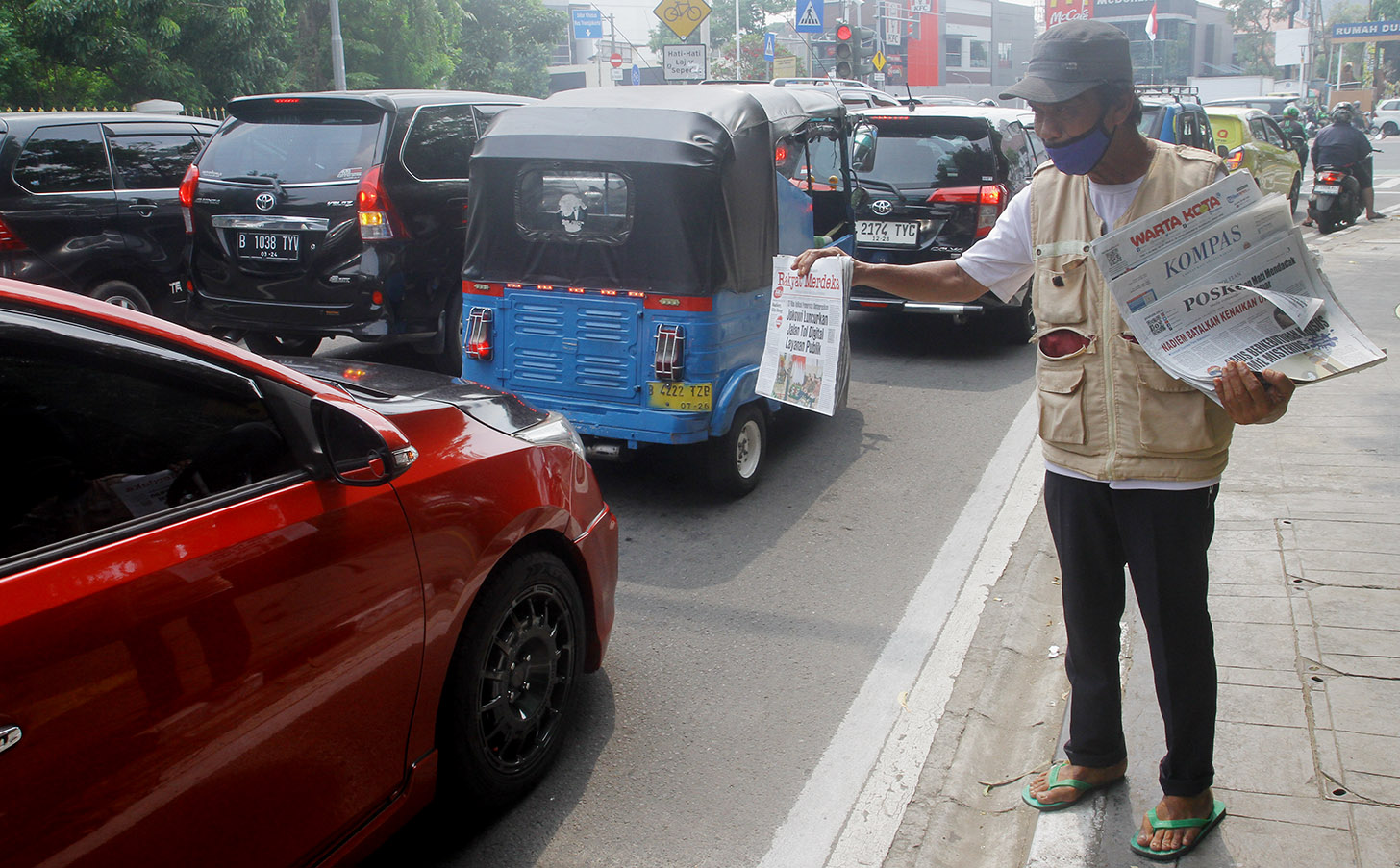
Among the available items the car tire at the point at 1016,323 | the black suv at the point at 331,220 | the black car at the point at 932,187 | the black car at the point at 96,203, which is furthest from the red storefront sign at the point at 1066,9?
the black suv at the point at 331,220

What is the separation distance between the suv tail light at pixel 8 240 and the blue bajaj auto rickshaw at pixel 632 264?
4.01 m

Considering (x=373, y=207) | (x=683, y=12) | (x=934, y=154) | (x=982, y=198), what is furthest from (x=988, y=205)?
(x=683, y=12)

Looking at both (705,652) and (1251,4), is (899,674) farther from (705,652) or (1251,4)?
(1251,4)

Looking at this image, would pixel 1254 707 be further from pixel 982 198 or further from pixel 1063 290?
pixel 982 198

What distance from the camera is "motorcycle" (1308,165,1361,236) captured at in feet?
55.0

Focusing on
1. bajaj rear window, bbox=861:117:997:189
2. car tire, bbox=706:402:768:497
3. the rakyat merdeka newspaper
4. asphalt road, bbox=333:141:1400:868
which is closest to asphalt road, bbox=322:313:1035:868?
asphalt road, bbox=333:141:1400:868

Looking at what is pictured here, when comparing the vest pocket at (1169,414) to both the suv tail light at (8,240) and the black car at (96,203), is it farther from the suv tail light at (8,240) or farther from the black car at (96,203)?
the suv tail light at (8,240)

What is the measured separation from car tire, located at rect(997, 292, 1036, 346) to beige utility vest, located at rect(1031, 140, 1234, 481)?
24.1 ft

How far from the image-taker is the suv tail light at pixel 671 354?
568cm

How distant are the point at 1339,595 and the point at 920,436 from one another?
328 centimetres

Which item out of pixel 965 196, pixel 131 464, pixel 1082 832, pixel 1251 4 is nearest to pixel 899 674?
pixel 1082 832

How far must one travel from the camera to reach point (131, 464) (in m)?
2.30

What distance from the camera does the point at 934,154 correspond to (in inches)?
373

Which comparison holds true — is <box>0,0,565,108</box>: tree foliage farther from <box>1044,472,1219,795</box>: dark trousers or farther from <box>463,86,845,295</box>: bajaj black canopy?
<box>1044,472,1219,795</box>: dark trousers
